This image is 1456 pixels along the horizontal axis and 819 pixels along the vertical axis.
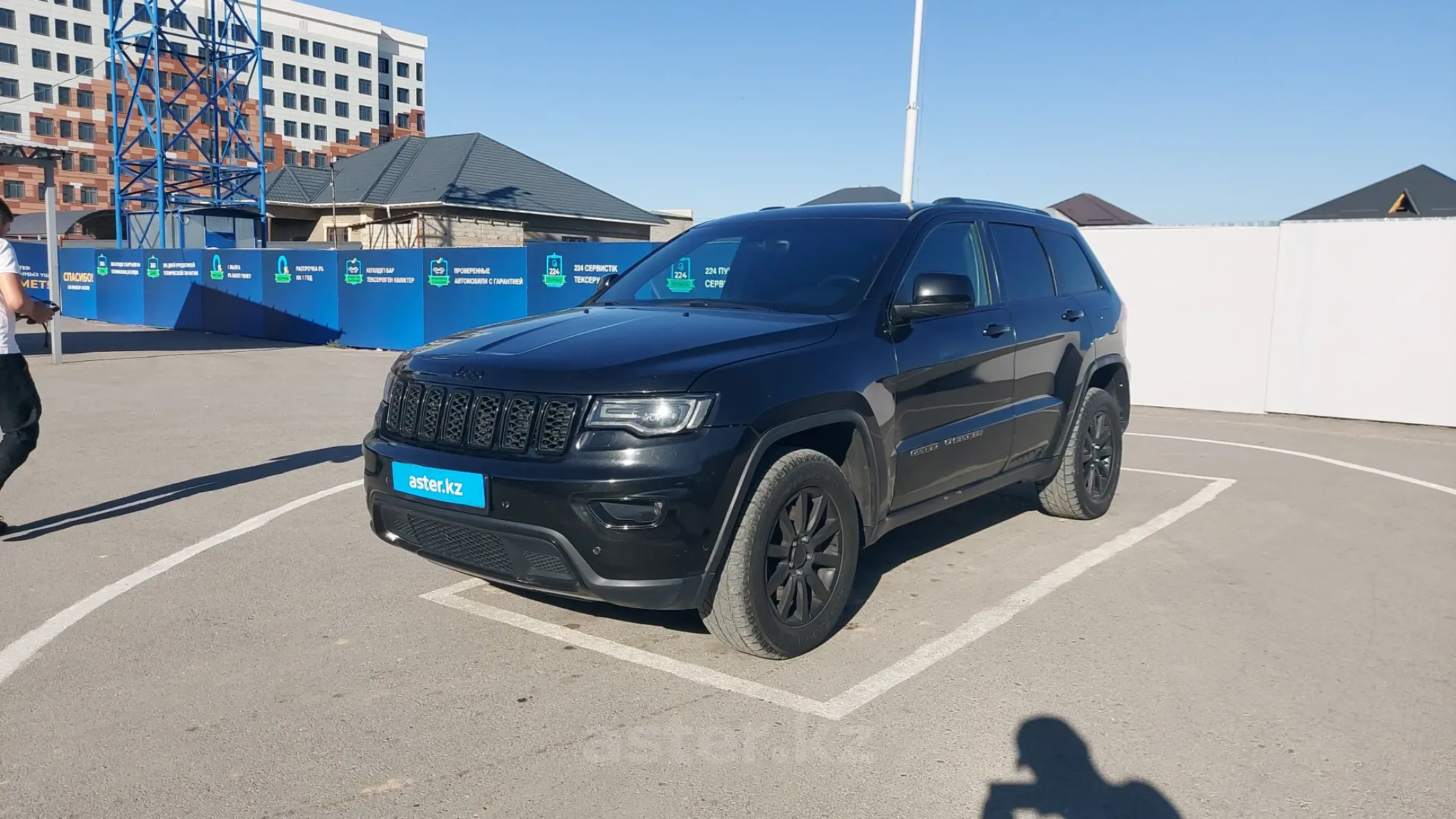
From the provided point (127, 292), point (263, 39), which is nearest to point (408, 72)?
point (263, 39)

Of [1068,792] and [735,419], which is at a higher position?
[735,419]

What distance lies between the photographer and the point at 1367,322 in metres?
12.1

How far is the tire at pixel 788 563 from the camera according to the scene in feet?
12.9

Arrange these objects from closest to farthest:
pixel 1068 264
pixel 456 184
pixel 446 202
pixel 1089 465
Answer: pixel 1068 264
pixel 1089 465
pixel 446 202
pixel 456 184

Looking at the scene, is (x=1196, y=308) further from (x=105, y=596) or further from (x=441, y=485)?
(x=105, y=596)

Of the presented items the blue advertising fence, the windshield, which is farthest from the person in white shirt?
the blue advertising fence

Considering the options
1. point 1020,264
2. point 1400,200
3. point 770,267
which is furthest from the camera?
point 1400,200

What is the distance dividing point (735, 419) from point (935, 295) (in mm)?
1197

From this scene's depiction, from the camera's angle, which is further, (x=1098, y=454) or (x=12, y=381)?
(x=1098, y=454)

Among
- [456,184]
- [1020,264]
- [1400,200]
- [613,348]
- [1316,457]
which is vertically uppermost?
[456,184]

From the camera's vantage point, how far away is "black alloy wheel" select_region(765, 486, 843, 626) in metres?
4.10

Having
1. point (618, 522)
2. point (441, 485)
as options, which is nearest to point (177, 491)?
point (441, 485)

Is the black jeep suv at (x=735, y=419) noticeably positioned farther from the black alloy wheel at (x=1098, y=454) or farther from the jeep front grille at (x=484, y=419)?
the black alloy wheel at (x=1098, y=454)

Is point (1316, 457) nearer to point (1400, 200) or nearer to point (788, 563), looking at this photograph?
point (788, 563)
